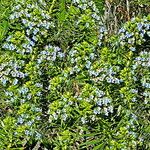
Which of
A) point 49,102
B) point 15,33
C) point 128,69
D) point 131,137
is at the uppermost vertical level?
point 15,33

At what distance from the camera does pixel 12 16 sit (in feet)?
12.8

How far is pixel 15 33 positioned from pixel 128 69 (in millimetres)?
900

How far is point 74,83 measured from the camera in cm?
407

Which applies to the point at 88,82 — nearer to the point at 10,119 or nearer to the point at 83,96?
the point at 83,96

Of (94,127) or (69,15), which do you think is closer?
(94,127)

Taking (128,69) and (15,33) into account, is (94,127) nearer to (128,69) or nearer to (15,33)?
(128,69)

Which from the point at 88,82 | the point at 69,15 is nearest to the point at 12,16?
the point at 69,15

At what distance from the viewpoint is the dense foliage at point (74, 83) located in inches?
146

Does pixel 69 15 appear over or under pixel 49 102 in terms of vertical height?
over

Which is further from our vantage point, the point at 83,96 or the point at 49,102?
the point at 49,102

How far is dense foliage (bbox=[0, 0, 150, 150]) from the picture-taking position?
3709 millimetres

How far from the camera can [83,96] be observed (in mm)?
3699

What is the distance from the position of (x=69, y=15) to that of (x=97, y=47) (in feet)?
1.27

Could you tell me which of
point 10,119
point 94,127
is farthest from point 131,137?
point 10,119
